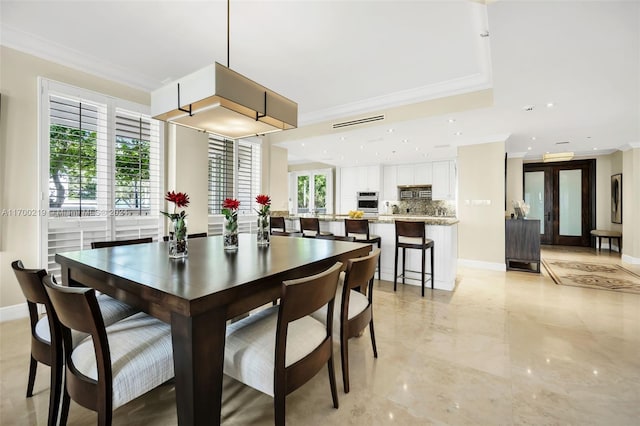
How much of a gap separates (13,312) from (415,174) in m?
7.56

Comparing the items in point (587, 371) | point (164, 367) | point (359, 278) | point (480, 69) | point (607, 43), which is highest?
point (480, 69)

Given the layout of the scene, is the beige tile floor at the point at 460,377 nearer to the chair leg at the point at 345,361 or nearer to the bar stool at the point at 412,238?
the chair leg at the point at 345,361

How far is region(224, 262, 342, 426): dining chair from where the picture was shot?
1.16 metres

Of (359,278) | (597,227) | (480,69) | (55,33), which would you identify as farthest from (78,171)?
(597,227)

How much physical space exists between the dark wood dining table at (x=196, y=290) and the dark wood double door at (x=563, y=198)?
858 centimetres

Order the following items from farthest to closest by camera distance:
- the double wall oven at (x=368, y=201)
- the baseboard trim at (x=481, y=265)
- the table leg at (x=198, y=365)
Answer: the double wall oven at (x=368, y=201)
the baseboard trim at (x=481, y=265)
the table leg at (x=198, y=365)

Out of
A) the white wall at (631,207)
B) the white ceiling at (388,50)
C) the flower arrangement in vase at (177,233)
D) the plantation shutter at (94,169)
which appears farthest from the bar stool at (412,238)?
the white wall at (631,207)

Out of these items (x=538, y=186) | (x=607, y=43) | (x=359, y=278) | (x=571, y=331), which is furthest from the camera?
(x=538, y=186)

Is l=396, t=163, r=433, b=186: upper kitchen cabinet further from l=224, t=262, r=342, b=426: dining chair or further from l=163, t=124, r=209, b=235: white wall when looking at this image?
l=224, t=262, r=342, b=426: dining chair

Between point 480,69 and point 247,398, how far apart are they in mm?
3719

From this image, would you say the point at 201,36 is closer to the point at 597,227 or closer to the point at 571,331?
the point at 571,331

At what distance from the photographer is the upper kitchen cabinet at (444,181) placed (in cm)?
705

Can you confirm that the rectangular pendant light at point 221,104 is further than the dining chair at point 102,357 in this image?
Yes

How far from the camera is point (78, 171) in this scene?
2977 millimetres
